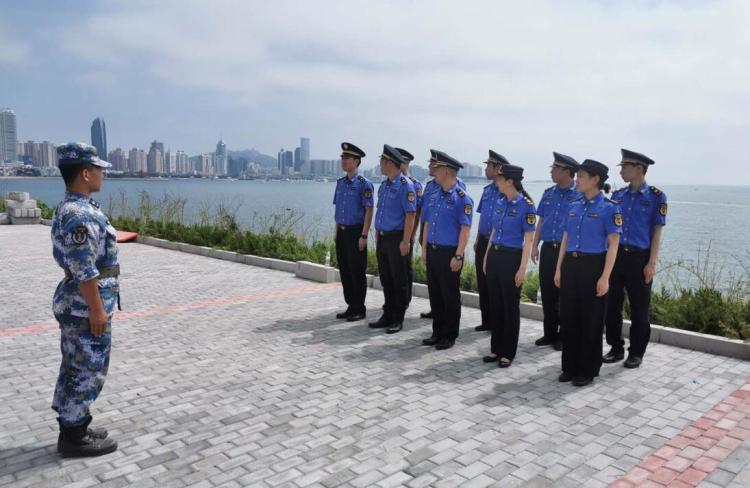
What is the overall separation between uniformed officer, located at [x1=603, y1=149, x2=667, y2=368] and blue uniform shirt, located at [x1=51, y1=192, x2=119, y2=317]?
435cm

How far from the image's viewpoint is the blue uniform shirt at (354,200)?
7.17 metres

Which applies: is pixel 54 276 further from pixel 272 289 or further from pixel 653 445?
pixel 653 445

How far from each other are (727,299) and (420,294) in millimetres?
3944

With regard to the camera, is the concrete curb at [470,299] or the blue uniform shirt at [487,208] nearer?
the concrete curb at [470,299]

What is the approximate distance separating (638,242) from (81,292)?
4621 mm

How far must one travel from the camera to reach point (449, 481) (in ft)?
10.9

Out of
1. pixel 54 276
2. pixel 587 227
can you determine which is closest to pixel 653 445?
pixel 587 227

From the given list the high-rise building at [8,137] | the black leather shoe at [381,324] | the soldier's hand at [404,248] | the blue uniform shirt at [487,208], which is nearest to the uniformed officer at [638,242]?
the blue uniform shirt at [487,208]

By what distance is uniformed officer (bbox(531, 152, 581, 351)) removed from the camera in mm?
6133

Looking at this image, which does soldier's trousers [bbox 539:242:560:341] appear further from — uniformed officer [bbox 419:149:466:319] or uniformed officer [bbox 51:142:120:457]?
uniformed officer [bbox 51:142:120:457]

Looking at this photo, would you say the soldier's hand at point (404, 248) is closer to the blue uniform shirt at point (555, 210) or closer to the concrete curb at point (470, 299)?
the blue uniform shirt at point (555, 210)

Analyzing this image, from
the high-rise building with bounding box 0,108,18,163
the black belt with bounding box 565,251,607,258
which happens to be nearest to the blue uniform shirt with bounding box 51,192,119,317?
the black belt with bounding box 565,251,607,258

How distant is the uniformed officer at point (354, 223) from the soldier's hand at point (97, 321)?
3.91 m

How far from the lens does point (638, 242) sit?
17.8 ft
